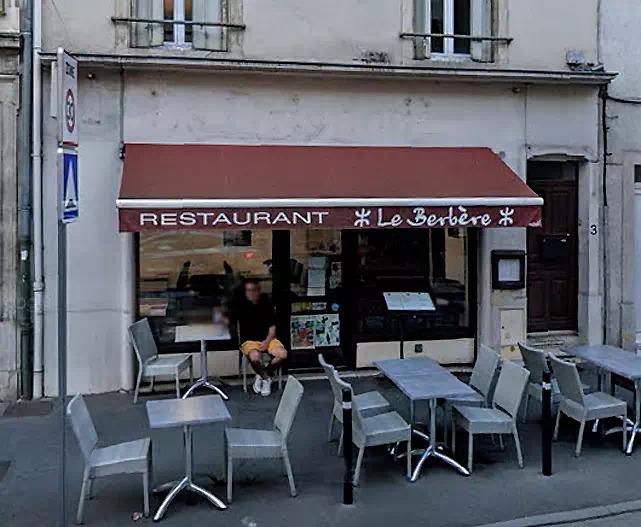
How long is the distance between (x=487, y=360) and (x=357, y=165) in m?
3.11

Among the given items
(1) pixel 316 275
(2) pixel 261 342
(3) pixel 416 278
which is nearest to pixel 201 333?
(2) pixel 261 342

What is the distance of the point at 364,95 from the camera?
30.4 feet

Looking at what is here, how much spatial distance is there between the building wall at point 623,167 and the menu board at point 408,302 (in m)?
2.91

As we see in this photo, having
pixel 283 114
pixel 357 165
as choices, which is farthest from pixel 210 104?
pixel 357 165

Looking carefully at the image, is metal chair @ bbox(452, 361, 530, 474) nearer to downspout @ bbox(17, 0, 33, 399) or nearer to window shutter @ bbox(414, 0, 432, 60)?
window shutter @ bbox(414, 0, 432, 60)

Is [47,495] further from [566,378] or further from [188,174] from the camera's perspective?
[566,378]

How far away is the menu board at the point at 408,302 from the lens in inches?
361

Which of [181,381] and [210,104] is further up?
[210,104]

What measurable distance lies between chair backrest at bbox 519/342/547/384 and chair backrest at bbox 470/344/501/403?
47 cm

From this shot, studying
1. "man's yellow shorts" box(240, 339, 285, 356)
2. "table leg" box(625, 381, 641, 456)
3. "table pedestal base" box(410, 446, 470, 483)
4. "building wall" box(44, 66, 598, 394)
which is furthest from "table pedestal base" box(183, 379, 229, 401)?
"table leg" box(625, 381, 641, 456)

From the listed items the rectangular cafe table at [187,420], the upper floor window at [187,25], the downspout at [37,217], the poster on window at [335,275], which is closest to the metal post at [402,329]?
the poster on window at [335,275]

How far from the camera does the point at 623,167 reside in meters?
10.3

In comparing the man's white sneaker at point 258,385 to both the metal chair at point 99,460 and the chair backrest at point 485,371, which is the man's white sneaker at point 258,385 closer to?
the chair backrest at point 485,371

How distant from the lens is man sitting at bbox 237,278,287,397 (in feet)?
27.8
